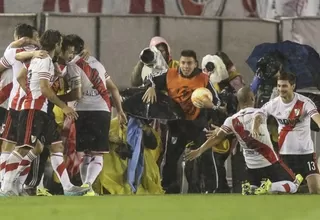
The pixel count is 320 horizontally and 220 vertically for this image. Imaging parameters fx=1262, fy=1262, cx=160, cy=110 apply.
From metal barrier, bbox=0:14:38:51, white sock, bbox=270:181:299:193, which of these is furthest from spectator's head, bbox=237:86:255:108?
metal barrier, bbox=0:14:38:51

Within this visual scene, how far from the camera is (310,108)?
12.4 metres

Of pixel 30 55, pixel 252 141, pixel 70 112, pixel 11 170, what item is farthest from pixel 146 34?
pixel 11 170

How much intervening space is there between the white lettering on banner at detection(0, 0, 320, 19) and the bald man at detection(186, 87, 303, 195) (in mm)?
3654

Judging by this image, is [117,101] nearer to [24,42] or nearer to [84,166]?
[84,166]

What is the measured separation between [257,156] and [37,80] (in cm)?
233

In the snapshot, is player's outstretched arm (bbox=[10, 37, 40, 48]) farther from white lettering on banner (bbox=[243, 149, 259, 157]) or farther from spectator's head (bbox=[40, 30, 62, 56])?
white lettering on banner (bbox=[243, 149, 259, 157])

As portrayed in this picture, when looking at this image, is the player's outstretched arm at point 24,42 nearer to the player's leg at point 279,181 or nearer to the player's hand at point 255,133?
the player's hand at point 255,133

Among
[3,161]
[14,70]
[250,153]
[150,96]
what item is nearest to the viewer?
[3,161]

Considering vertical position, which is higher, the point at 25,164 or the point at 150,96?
the point at 150,96

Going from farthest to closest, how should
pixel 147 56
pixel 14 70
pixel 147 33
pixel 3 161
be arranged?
pixel 147 33, pixel 147 56, pixel 14 70, pixel 3 161

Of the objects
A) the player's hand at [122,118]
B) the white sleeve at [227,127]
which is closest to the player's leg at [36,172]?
the player's hand at [122,118]

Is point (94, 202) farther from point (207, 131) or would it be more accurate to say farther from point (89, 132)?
point (207, 131)

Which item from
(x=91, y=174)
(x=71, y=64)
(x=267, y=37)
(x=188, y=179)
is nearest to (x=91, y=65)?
(x=71, y=64)

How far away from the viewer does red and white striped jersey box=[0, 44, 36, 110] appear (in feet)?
38.3
